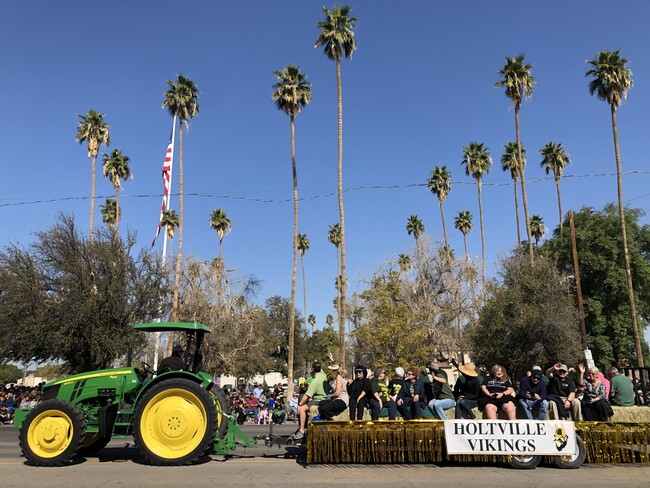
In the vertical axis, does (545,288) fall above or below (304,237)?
below

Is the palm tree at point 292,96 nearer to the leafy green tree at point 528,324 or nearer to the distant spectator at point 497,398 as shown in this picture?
the leafy green tree at point 528,324

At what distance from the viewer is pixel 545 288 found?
96.4ft

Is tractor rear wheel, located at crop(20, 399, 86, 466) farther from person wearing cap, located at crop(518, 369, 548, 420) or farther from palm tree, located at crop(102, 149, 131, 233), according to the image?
palm tree, located at crop(102, 149, 131, 233)

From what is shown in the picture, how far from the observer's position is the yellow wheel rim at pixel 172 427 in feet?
24.8

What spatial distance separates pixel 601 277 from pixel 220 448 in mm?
32835

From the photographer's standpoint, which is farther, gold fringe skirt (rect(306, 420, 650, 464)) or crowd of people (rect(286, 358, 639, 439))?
crowd of people (rect(286, 358, 639, 439))

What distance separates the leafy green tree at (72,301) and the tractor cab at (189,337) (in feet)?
44.2

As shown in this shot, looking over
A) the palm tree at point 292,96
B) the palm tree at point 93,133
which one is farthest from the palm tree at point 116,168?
the palm tree at point 292,96

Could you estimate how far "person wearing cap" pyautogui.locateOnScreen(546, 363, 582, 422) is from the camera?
962 centimetres

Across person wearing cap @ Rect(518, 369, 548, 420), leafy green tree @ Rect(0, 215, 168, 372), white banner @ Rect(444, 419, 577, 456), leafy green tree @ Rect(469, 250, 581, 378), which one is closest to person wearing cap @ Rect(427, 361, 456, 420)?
person wearing cap @ Rect(518, 369, 548, 420)

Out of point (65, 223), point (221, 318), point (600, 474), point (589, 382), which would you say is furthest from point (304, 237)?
point (600, 474)

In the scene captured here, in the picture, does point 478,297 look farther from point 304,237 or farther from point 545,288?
point 304,237

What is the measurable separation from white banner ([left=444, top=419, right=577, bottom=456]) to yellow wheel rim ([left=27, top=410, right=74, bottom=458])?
18.9 ft

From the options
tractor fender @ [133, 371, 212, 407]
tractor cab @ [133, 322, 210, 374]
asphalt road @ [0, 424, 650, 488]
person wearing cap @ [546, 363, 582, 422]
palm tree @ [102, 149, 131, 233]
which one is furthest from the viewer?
palm tree @ [102, 149, 131, 233]
